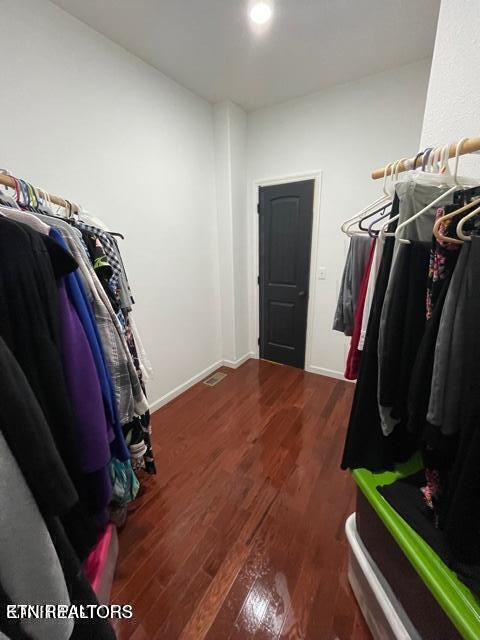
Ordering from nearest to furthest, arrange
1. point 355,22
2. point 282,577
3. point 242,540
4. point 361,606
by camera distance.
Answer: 1. point 361,606
2. point 282,577
3. point 242,540
4. point 355,22

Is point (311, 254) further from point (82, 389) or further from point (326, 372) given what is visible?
point (82, 389)

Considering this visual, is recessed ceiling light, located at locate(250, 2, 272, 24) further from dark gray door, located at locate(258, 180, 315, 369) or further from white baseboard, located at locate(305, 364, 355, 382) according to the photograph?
white baseboard, located at locate(305, 364, 355, 382)

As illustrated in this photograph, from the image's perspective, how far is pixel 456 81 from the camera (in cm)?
106

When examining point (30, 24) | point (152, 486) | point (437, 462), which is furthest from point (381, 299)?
point (30, 24)

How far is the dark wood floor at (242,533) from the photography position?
101 cm

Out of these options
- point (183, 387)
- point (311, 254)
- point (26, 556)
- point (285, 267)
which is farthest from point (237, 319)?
point (26, 556)

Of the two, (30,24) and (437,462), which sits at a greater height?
(30,24)

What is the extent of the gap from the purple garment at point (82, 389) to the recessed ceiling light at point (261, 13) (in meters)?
1.92

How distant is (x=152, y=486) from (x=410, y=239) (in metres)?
1.89

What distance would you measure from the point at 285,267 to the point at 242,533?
2.37 meters

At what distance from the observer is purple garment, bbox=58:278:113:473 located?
748 millimetres

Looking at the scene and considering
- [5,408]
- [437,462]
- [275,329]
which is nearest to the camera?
[5,408]

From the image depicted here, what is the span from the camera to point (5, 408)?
1.66 feet

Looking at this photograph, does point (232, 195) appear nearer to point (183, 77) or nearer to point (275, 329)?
point (183, 77)
